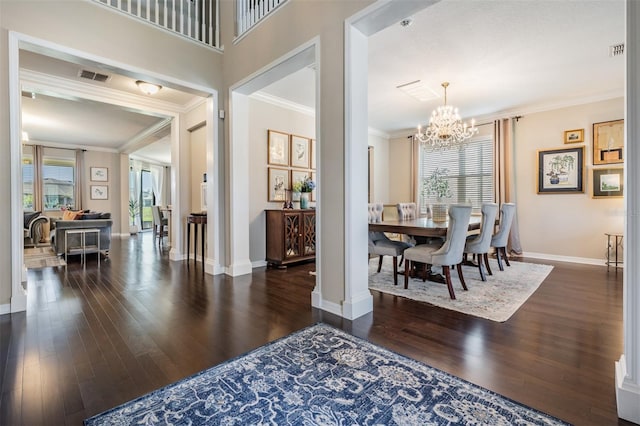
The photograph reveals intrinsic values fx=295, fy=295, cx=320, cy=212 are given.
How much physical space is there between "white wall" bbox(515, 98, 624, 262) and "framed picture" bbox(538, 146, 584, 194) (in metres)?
0.08

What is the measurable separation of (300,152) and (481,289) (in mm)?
3536

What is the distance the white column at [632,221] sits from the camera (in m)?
1.23

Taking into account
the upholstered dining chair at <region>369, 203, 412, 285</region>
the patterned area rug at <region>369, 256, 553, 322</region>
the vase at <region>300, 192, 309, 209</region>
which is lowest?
the patterned area rug at <region>369, 256, 553, 322</region>

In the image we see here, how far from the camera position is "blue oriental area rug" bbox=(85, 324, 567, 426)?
130 centimetres

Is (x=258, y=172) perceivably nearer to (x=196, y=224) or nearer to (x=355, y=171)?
(x=196, y=224)

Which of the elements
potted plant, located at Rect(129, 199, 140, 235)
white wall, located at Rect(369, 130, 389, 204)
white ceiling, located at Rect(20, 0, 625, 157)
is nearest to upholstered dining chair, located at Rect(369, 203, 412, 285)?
white ceiling, located at Rect(20, 0, 625, 157)

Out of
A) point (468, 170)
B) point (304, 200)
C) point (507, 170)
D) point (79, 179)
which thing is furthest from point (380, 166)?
point (79, 179)

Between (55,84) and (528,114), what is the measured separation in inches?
300

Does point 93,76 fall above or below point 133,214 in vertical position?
above

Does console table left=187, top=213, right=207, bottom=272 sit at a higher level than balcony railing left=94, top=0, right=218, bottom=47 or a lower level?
lower

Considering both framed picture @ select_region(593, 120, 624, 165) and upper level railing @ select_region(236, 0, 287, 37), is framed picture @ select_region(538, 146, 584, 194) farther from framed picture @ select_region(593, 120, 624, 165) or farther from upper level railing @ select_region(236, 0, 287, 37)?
upper level railing @ select_region(236, 0, 287, 37)

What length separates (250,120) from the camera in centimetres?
460

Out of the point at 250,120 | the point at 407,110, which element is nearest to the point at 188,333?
the point at 250,120

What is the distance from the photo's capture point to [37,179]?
8133 mm
